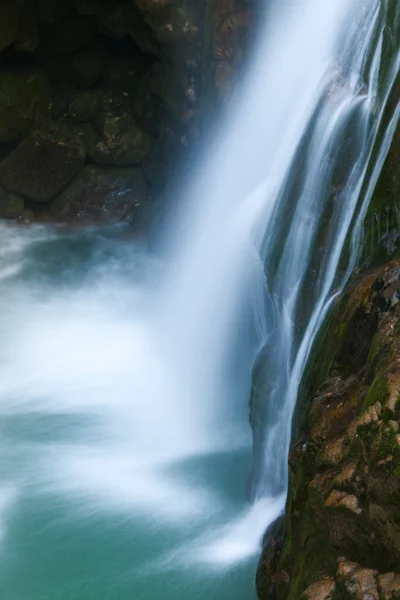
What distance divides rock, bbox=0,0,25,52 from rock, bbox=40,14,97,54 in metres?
0.86

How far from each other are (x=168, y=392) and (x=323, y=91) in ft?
11.2

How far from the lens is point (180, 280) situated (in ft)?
36.4

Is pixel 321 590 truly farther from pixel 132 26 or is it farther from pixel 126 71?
pixel 126 71

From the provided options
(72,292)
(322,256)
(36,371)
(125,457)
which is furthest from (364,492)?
(72,292)

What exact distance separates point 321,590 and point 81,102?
1071cm

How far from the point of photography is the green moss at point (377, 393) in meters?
4.42

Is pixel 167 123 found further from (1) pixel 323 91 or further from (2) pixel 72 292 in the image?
(1) pixel 323 91

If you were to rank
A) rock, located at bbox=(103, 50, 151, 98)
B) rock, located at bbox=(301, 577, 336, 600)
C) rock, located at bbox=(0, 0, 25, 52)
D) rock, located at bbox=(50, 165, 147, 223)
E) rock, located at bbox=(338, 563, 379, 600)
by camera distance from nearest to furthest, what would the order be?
rock, located at bbox=(338, 563, 379, 600)
rock, located at bbox=(301, 577, 336, 600)
rock, located at bbox=(0, 0, 25, 52)
rock, located at bbox=(50, 165, 147, 223)
rock, located at bbox=(103, 50, 151, 98)

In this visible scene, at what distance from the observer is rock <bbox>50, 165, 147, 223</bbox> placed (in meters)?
13.7

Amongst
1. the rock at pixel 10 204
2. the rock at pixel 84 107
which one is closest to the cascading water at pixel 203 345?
the rock at pixel 10 204

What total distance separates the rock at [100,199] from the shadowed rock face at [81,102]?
3cm

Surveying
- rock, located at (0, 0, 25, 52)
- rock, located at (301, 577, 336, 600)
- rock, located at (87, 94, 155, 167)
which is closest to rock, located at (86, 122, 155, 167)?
rock, located at (87, 94, 155, 167)

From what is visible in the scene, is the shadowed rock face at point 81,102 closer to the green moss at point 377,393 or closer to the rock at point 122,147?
the rock at point 122,147

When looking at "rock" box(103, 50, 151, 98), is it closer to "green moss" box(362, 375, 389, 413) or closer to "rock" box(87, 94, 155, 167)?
"rock" box(87, 94, 155, 167)
